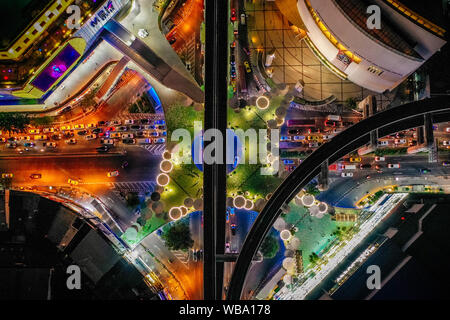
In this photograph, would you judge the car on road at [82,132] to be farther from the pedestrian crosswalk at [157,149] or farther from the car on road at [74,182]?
the pedestrian crosswalk at [157,149]

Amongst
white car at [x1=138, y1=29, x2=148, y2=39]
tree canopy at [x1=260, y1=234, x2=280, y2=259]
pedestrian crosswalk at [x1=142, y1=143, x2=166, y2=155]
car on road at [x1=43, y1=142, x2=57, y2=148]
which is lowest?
tree canopy at [x1=260, y1=234, x2=280, y2=259]

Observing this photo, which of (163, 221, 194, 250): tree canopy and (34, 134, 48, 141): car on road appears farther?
(34, 134, 48, 141): car on road

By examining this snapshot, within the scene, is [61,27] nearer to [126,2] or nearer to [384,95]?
[126,2]

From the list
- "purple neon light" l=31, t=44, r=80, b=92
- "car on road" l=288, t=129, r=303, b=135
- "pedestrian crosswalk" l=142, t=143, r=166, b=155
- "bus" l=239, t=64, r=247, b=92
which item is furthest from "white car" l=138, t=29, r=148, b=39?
"car on road" l=288, t=129, r=303, b=135

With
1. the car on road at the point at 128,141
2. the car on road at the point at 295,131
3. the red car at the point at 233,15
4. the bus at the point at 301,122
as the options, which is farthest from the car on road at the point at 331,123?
the car on road at the point at 128,141

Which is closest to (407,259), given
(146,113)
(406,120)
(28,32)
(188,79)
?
(406,120)

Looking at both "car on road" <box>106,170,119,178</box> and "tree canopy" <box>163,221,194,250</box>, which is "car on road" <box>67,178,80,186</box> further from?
"tree canopy" <box>163,221,194,250</box>

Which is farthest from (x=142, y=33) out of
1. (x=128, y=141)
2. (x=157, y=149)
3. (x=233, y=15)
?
(x=157, y=149)
